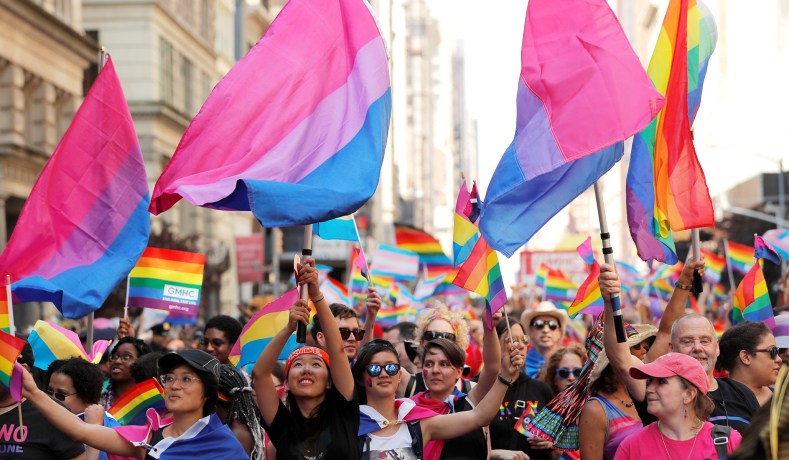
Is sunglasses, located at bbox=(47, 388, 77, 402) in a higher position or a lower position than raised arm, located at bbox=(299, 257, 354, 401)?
lower

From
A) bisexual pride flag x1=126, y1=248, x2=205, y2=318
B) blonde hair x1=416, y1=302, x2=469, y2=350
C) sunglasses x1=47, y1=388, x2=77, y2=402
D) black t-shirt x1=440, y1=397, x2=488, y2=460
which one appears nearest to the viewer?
black t-shirt x1=440, y1=397, x2=488, y2=460

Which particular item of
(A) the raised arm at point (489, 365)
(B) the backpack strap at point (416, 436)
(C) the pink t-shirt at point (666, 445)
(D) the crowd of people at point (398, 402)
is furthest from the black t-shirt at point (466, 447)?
(C) the pink t-shirt at point (666, 445)

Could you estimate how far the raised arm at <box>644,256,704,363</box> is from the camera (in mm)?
7230

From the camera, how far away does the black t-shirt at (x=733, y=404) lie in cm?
692

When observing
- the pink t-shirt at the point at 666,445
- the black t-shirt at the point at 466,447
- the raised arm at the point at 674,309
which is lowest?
the black t-shirt at the point at 466,447

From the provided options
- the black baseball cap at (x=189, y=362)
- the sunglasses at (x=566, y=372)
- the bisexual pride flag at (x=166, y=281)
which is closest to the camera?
the black baseball cap at (x=189, y=362)

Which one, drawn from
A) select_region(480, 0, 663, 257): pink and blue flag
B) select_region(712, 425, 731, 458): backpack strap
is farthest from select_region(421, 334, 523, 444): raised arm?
select_region(712, 425, 731, 458): backpack strap

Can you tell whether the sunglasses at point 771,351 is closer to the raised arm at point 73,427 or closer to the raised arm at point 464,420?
the raised arm at point 464,420

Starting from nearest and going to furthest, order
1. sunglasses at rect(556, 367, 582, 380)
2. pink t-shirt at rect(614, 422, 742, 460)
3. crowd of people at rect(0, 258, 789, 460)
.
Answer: pink t-shirt at rect(614, 422, 742, 460) → crowd of people at rect(0, 258, 789, 460) → sunglasses at rect(556, 367, 582, 380)

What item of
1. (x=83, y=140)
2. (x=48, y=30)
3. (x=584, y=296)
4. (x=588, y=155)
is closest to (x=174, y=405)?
(x=588, y=155)

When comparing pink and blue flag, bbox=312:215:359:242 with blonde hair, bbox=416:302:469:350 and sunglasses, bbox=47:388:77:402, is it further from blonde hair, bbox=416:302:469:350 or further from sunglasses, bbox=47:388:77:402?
sunglasses, bbox=47:388:77:402

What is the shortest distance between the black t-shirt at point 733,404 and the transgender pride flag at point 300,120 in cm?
208

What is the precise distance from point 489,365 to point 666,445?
6.57ft

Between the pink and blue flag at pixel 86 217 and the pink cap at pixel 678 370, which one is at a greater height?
the pink and blue flag at pixel 86 217
